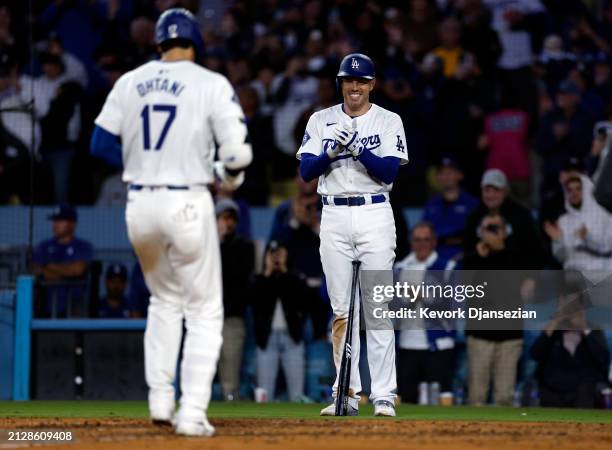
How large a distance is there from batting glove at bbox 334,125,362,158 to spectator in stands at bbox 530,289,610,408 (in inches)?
171

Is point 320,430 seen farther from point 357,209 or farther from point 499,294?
point 499,294

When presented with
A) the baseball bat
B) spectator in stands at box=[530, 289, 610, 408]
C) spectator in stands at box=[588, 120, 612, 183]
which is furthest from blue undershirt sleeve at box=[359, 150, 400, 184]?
spectator in stands at box=[588, 120, 612, 183]

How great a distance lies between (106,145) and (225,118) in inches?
28.4

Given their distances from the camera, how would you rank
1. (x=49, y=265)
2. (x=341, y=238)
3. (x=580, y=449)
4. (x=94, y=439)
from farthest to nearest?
1. (x=49, y=265)
2. (x=341, y=238)
3. (x=94, y=439)
4. (x=580, y=449)

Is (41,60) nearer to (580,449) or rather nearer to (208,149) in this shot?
(208,149)

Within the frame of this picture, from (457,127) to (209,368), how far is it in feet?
A: 27.7

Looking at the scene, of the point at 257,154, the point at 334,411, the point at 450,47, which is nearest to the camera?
the point at 334,411

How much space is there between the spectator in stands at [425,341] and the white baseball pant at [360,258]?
3302mm

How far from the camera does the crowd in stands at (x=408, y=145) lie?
11.9m

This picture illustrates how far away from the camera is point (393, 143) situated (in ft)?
27.3

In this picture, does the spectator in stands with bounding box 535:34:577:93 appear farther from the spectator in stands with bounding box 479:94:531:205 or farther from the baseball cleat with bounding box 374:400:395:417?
the baseball cleat with bounding box 374:400:395:417

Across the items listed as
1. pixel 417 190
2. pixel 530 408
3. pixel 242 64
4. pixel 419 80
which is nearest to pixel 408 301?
pixel 530 408

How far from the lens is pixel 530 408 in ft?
36.7

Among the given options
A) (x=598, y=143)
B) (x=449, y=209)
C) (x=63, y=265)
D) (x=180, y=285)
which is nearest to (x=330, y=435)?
(x=180, y=285)
